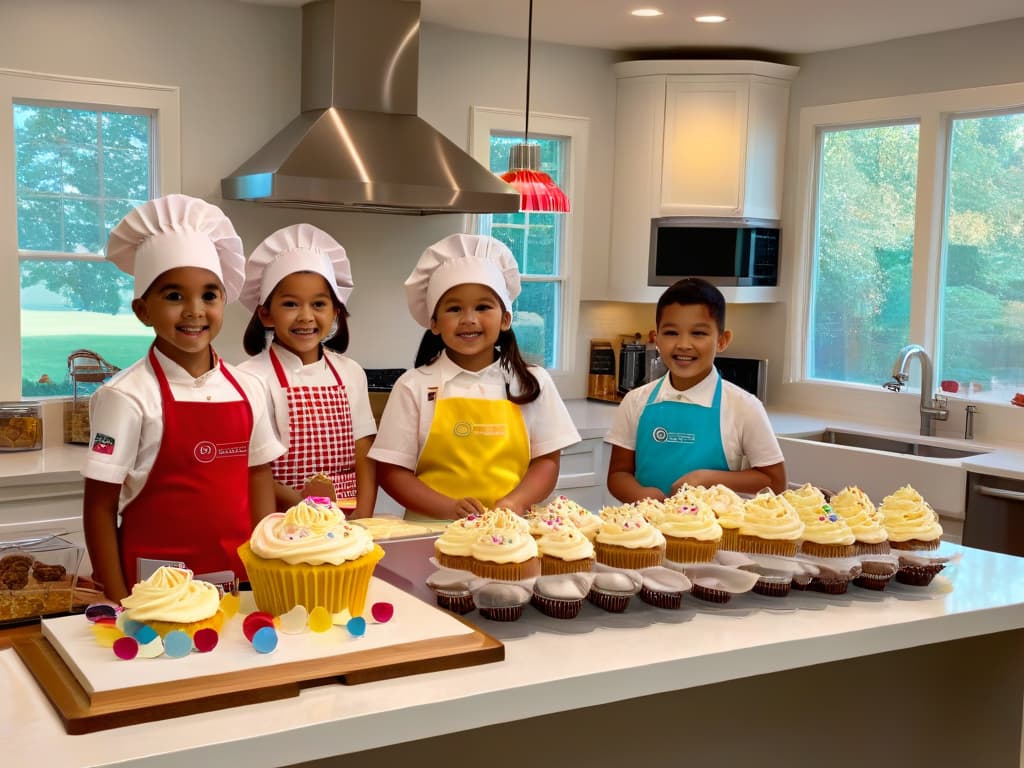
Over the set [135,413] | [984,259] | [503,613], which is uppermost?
[984,259]

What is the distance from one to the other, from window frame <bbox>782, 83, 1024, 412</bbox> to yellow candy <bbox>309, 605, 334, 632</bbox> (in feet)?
11.4

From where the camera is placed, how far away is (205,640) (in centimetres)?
135

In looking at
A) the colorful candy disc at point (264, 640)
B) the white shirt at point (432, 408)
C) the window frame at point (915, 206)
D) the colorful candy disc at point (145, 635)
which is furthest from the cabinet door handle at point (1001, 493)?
the colorful candy disc at point (145, 635)


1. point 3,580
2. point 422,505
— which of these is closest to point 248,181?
point 422,505

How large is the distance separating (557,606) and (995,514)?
2.53 m

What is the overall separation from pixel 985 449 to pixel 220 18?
3190 millimetres

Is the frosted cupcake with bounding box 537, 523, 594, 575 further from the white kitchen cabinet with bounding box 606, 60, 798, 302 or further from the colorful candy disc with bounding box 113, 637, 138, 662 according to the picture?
the white kitchen cabinet with bounding box 606, 60, 798, 302

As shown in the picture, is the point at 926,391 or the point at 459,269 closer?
the point at 459,269

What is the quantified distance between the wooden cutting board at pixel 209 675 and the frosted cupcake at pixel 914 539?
781 millimetres

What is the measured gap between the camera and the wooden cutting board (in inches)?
48.1

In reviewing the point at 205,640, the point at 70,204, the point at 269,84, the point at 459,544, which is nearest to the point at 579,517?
the point at 459,544

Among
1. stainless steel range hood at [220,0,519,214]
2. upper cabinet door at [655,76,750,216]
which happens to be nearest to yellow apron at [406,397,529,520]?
stainless steel range hood at [220,0,519,214]

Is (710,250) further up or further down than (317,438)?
further up

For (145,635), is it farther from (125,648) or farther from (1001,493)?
(1001,493)
